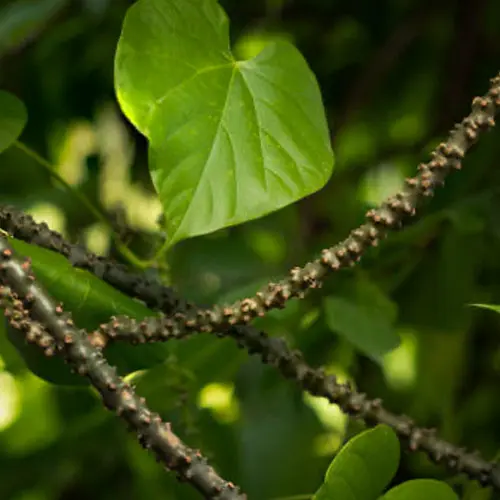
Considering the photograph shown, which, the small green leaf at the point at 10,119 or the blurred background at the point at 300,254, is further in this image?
the blurred background at the point at 300,254

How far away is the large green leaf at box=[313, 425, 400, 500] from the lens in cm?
36

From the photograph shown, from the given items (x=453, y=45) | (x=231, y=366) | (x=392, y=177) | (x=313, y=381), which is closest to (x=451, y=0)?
(x=453, y=45)

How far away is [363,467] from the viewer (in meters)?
0.36

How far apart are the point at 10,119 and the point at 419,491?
253mm

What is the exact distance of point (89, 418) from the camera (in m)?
0.67

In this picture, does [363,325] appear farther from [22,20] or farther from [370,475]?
[22,20]

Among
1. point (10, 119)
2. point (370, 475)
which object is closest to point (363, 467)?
point (370, 475)

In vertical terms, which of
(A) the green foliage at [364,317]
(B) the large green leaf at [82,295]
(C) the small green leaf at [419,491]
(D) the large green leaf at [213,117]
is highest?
(D) the large green leaf at [213,117]

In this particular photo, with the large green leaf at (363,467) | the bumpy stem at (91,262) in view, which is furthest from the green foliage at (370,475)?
the bumpy stem at (91,262)

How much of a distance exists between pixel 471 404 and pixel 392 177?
0.93 feet

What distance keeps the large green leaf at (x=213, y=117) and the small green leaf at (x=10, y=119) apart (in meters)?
0.06

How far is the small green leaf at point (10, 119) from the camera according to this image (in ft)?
1.36

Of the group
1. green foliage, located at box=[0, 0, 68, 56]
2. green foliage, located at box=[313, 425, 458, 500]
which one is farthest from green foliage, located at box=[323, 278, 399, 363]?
green foliage, located at box=[0, 0, 68, 56]

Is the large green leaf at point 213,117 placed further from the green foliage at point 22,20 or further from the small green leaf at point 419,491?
the green foliage at point 22,20
